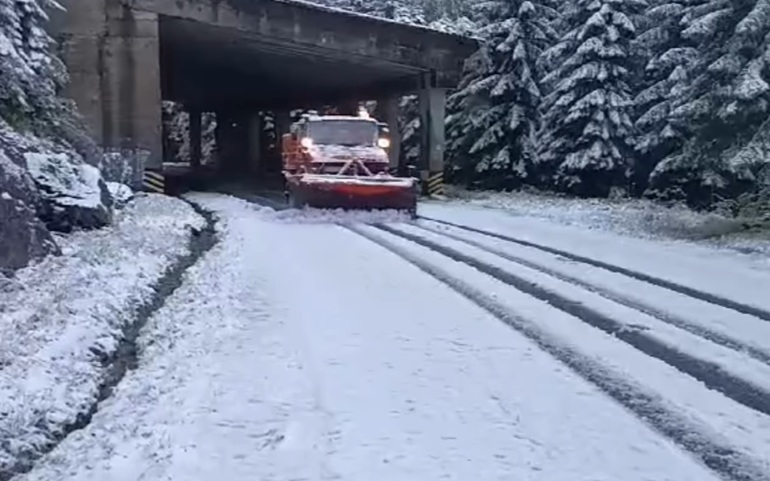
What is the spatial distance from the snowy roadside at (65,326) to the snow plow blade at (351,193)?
224 inches

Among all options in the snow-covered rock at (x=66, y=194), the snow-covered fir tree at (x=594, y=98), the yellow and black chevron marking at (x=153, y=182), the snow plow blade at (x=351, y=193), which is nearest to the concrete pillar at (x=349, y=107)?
the snow-covered fir tree at (x=594, y=98)

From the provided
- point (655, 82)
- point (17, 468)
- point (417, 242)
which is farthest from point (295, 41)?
point (17, 468)

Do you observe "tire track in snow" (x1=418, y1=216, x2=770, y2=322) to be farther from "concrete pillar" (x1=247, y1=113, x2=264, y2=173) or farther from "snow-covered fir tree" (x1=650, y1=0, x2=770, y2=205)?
"concrete pillar" (x1=247, y1=113, x2=264, y2=173)

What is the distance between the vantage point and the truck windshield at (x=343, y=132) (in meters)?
21.7

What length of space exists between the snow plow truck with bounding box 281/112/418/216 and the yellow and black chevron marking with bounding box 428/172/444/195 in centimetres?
772

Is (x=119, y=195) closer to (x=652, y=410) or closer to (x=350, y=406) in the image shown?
(x=350, y=406)

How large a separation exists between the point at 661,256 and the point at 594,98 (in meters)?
17.4

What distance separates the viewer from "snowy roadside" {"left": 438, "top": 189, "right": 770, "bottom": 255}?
1567 centimetres

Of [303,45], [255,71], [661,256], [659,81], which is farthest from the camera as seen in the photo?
[255,71]

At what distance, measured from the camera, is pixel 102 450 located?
15.2 feet

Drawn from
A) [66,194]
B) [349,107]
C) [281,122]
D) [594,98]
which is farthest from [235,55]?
[66,194]

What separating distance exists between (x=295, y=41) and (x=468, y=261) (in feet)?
64.2

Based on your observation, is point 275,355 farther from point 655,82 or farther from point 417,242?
point 655,82

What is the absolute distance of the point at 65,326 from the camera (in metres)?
7.27
